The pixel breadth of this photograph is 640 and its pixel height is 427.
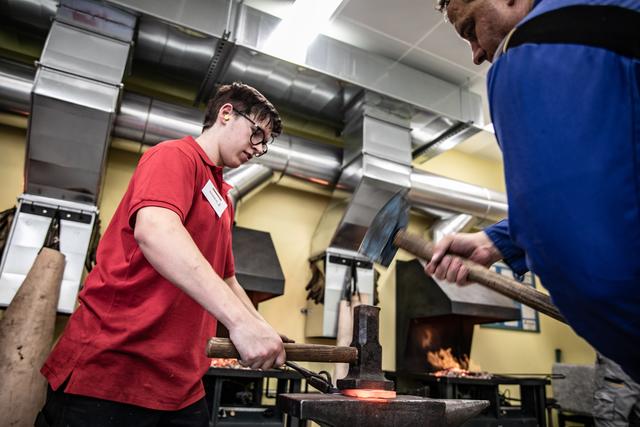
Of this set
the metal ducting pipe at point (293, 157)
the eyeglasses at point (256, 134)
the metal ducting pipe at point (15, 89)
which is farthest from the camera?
the metal ducting pipe at point (293, 157)

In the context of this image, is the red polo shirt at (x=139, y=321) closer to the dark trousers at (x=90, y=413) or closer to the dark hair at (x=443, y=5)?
the dark trousers at (x=90, y=413)

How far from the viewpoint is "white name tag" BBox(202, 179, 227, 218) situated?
1.45 meters

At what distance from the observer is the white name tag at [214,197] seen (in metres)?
1.45

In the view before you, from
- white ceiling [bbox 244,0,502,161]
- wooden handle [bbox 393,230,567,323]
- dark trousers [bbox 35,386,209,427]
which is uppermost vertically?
white ceiling [bbox 244,0,502,161]

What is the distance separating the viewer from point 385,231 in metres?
1.54

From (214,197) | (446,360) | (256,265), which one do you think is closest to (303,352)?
(214,197)

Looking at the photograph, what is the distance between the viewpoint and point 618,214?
579mm

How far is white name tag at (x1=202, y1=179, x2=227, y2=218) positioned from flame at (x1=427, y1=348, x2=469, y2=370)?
3484 millimetres

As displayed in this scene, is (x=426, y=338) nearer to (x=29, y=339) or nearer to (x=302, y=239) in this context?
(x=302, y=239)

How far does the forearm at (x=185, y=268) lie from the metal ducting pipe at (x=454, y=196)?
316 cm

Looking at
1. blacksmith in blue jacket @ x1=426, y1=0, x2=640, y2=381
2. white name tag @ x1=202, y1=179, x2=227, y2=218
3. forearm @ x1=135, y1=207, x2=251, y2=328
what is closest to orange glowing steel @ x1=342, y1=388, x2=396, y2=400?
forearm @ x1=135, y1=207, x2=251, y2=328

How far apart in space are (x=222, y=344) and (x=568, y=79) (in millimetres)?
949

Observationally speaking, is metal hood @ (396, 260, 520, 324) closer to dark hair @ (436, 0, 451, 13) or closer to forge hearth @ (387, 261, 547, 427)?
forge hearth @ (387, 261, 547, 427)

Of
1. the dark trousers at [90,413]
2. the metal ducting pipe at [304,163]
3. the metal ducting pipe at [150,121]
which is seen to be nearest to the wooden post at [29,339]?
the metal ducting pipe at [150,121]
